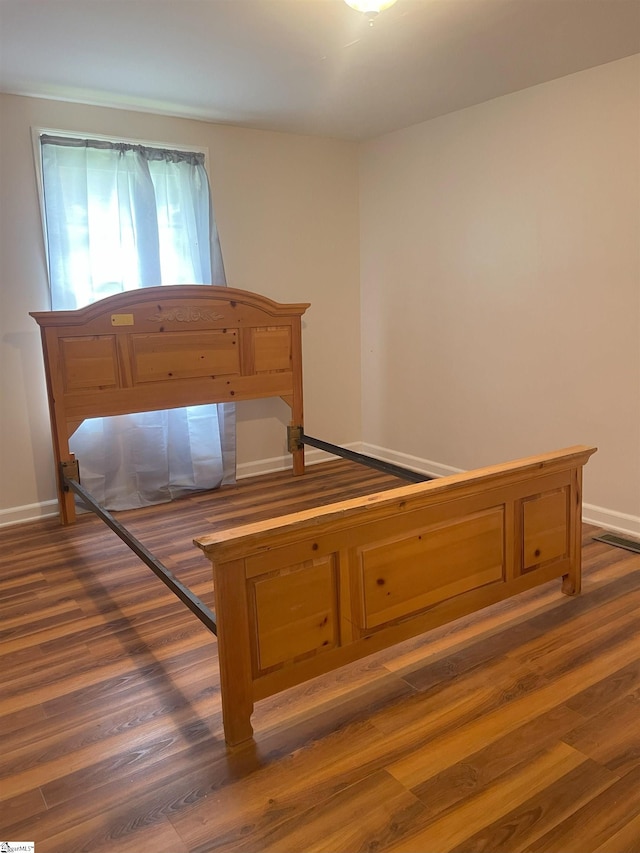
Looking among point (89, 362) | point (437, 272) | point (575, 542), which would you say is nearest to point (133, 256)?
point (89, 362)

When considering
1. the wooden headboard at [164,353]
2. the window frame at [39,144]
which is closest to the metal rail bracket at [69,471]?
the wooden headboard at [164,353]

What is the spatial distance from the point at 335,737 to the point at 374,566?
53 cm

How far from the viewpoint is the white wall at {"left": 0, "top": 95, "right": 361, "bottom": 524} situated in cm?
373

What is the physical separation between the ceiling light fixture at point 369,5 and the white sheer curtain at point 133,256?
1.98 meters

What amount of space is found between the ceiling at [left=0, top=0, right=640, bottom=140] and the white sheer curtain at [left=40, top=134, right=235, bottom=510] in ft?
1.15

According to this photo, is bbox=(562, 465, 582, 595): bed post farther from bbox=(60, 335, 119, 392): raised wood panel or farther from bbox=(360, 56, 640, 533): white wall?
bbox=(60, 335, 119, 392): raised wood panel

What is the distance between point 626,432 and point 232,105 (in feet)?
9.67

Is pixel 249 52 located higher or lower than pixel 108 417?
higher

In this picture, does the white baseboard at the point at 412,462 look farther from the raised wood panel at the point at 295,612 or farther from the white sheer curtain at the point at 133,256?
the raised wood panel at the point at 295,612

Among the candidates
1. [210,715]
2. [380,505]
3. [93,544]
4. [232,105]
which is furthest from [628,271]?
[93,544]

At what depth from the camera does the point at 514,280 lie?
390 cm

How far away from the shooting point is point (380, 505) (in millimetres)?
2098

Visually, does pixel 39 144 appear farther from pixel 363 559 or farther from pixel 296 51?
pixel 363 559

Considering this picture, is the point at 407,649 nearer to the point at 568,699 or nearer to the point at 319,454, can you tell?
the point at 568,699
